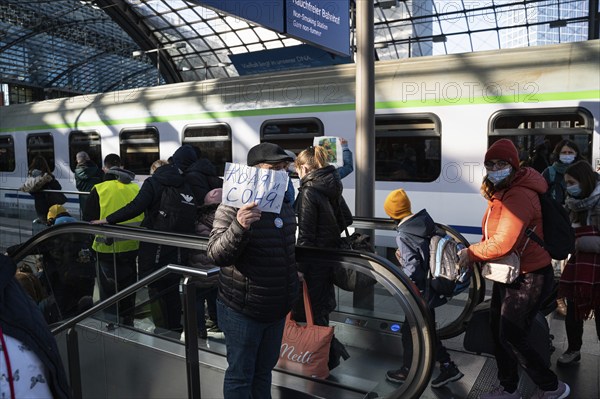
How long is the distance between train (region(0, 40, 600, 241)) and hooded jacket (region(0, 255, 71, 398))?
Result: 432 cm

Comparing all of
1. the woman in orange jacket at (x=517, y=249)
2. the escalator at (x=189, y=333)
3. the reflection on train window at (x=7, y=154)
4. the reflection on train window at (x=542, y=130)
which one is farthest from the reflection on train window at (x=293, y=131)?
the reflection on train window at (x=7, y=154)

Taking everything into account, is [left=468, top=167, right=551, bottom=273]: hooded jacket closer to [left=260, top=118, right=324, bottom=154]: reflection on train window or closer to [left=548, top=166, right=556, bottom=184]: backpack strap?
[left=548, top=166, right=556, bottom=184]: backpack strap

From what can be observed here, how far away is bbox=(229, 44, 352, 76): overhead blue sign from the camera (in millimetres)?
14648

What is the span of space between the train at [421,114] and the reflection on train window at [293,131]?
0.05ft

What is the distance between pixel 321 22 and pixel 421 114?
188 centimetres

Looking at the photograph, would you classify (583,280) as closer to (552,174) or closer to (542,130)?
(552,174)

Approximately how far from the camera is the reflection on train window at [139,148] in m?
9.60

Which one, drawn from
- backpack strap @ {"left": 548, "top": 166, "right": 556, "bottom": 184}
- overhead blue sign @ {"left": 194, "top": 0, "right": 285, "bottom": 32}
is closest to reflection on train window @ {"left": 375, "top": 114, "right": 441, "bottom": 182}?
backpack strap @ {"left": 548, "top": 166, "right": 556, "bottom": 184}

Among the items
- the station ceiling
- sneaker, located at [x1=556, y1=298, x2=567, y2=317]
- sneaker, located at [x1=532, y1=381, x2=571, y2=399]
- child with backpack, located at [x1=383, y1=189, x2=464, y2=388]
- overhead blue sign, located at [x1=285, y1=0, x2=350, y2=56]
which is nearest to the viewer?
sneaker, located at [x1=532, y1=381, x2=571, y2=399]

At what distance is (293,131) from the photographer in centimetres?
783

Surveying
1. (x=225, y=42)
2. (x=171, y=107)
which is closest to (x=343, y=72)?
(x=171, y=107)

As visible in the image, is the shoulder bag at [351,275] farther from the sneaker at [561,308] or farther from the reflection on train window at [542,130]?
the reflection on train window at [542,130]

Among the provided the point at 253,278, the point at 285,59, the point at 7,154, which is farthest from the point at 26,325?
the point at 285,59

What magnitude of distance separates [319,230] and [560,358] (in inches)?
84.0
